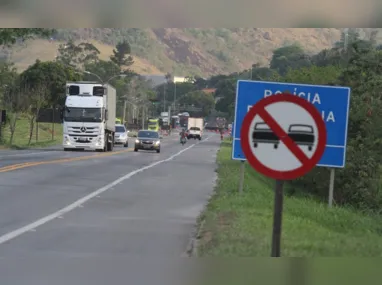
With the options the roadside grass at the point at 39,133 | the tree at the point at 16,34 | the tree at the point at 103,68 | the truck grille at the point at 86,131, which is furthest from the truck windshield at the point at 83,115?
the tree at the point at 103,68

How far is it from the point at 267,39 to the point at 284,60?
2371 inches

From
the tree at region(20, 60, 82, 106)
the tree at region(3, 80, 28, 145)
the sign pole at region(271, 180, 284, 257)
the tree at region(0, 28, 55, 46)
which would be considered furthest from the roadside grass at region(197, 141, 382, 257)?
the tree at region(20, 60, 82, 106)

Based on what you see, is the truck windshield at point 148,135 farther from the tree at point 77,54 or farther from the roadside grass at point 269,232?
the tree at point 77,54

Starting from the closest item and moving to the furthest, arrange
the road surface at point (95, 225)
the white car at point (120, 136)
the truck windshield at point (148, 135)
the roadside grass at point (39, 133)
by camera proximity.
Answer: the road surface at point (95, 225) → the truck windshield at point (148, 135) → the white car at point (120, 136) → the roadside grass at point (39, 133)

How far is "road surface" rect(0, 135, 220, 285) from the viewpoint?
8.98 metres

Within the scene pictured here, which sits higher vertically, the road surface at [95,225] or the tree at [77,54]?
the tree at [77,54]

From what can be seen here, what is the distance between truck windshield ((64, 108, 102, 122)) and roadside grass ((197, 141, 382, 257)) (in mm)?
26199

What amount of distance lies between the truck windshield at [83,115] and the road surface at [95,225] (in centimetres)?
1738

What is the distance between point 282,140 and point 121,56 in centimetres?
13768

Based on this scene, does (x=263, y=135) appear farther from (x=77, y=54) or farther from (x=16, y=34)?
(x=77, y=54)

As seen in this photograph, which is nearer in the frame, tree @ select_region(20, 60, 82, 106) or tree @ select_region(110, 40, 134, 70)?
tree @ select_region(20, 60, 82, 106)

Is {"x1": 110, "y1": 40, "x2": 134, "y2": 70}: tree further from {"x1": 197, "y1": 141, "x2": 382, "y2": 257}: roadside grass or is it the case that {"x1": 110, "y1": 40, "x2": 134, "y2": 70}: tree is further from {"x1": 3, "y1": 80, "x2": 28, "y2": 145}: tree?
{"x1": 197, "y1": 141, "x2": 382, "y2": 257}: roadside grass

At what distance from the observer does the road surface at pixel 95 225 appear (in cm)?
898
